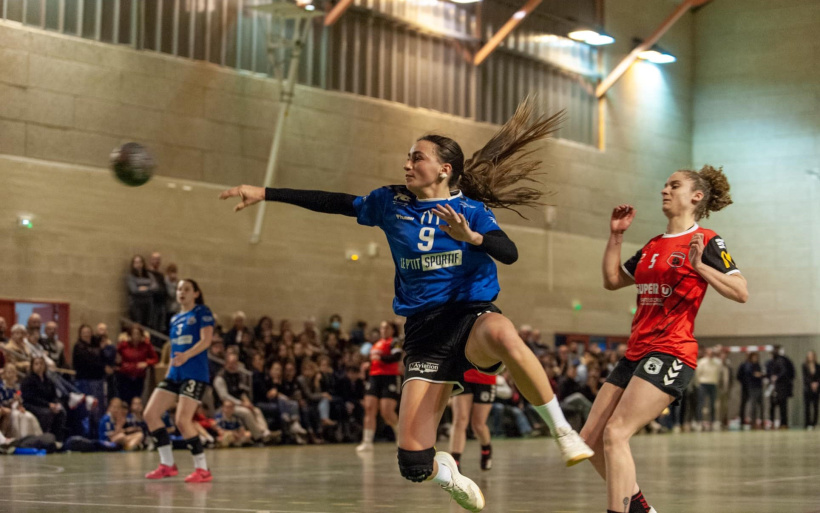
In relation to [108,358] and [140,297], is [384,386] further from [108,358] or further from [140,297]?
[140,297]

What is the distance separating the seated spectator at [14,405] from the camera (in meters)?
15.4

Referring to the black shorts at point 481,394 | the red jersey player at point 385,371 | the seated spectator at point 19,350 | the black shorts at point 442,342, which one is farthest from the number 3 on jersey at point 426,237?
the seated spectator at point 19,350

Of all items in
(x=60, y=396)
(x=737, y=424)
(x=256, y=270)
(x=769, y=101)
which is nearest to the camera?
(x=60, y=396)

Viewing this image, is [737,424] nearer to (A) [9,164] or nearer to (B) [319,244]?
(B) [319,244]

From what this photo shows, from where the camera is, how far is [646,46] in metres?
31.8

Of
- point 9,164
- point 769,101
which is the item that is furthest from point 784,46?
point 9,164

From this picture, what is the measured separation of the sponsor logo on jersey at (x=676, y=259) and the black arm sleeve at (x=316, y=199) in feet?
6.00

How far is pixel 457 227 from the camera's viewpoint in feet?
18.3

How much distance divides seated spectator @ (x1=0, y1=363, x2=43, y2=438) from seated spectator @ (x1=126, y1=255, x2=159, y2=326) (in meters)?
4.03

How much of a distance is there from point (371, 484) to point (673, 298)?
17.1 ft

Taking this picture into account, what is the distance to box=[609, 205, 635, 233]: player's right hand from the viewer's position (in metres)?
6.62

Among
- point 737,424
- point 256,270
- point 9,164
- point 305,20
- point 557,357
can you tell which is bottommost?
point 737,424

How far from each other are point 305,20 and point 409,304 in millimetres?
18027

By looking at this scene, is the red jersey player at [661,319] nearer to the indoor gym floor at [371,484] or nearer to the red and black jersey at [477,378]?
the indoor gym floor at [371,484]
